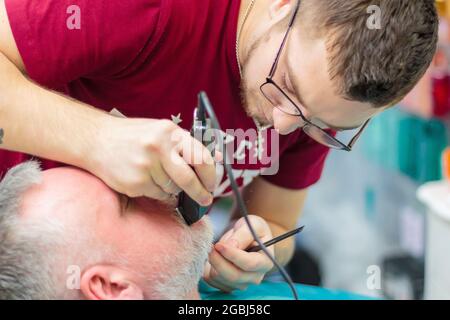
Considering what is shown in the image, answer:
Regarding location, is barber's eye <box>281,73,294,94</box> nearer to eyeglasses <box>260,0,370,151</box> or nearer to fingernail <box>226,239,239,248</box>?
eyeglasses <box>260,0,370,151</box>

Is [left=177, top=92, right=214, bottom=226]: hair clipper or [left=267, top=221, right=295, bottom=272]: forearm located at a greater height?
[left=177, top=92, right=214, bottom=226]: hair clipper

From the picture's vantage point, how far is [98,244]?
1.06m

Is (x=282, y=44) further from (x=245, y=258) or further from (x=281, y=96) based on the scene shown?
(x=245, y=258)

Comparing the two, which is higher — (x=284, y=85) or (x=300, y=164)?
(x=284, y=85)

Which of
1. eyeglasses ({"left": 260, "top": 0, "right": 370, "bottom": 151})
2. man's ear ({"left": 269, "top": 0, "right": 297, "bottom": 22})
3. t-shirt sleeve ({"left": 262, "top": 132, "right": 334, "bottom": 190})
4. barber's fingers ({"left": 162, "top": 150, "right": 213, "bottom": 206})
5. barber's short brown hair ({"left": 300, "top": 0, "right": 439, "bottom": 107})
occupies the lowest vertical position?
t-shirt sleeve ({"left": 262, "top": 132, "right": 334, "bottom": 190})

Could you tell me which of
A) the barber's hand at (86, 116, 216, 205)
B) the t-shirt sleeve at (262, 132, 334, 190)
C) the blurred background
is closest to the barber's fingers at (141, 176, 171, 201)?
the barber's hand at (86, 116, 216, 205)

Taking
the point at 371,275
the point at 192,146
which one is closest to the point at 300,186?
the point at 371,275

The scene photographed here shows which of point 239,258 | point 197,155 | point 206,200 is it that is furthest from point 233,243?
point 197,155

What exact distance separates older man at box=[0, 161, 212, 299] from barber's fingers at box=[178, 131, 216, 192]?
17 centimetres

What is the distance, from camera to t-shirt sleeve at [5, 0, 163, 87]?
1080 millimetres

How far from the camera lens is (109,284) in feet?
3.52

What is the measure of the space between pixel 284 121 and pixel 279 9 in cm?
18

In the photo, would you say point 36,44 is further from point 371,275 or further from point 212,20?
point 371,275

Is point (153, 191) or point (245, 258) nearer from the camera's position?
point (153, 191)
